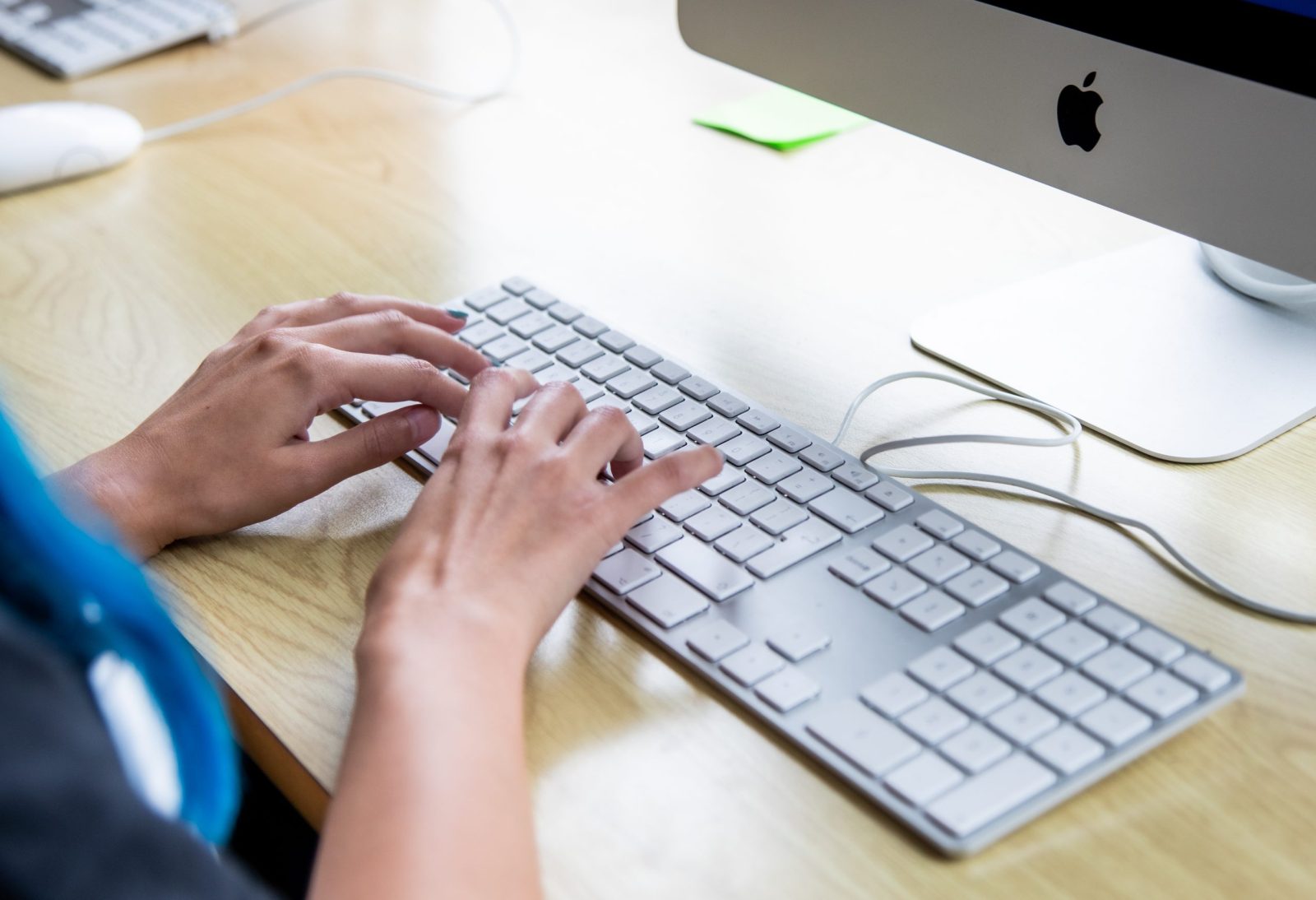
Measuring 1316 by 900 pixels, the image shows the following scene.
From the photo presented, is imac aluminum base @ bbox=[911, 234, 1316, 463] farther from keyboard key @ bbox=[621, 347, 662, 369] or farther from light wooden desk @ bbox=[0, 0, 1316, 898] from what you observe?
keyboard key @ bbox=[621, 347, 662, 369]

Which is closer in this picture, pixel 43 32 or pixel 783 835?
pixel 783 835

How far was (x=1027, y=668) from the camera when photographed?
18.6 inches

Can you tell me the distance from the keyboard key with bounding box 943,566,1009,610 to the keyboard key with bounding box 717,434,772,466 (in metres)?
0.12

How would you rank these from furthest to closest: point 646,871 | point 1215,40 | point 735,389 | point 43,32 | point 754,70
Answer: point 43,32 → point 754,70 → point 735,389 → point 1215,40 → point 646,871

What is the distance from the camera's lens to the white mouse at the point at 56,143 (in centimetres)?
96

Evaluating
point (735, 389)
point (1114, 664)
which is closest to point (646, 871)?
point (1114, 664)

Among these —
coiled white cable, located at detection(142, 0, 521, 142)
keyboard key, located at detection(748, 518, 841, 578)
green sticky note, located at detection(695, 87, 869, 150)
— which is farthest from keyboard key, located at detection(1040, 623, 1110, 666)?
coiled white cable, located at detection(142, 0, 521, 142)

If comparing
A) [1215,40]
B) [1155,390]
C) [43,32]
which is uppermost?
[1215,40]

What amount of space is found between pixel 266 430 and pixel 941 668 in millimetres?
340

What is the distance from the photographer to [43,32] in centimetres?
123

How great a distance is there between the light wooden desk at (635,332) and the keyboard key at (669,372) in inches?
1.7

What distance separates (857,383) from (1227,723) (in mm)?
282

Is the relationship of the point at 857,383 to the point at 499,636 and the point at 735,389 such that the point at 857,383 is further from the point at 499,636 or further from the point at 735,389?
the point at 499,636

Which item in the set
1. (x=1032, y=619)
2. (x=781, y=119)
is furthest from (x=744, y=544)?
(x=781, y=119)
